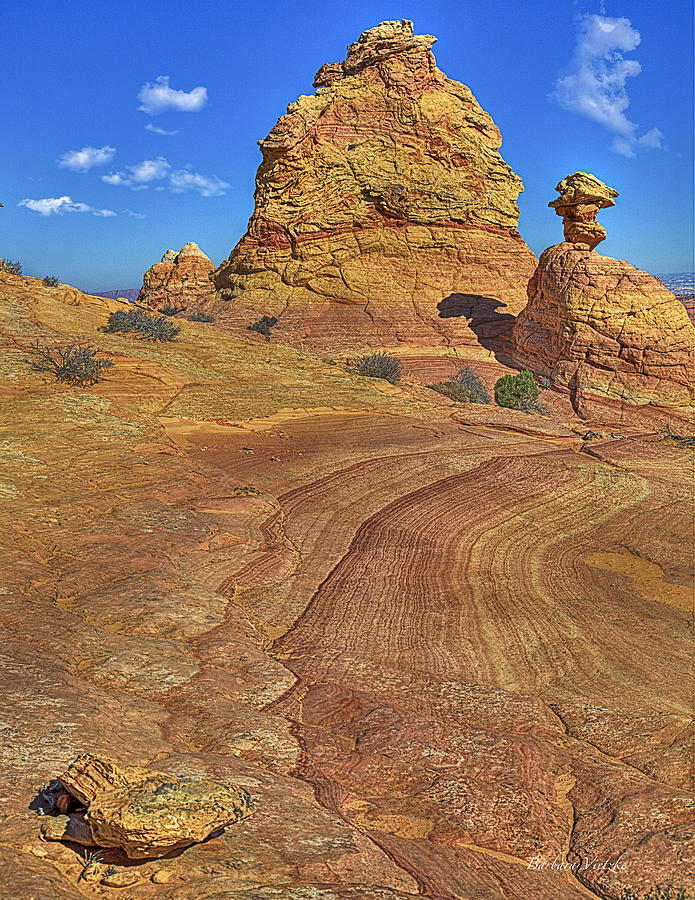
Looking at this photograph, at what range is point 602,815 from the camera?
4.05m

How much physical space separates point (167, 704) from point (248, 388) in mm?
12363

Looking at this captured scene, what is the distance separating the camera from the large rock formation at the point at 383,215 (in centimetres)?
3928

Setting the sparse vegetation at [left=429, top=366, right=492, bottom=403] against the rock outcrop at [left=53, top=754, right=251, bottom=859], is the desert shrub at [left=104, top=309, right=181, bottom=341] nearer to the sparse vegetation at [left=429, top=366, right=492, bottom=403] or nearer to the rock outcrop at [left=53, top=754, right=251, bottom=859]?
the sparse vegetation at [left=429, top=366, right=492, bottom=403]

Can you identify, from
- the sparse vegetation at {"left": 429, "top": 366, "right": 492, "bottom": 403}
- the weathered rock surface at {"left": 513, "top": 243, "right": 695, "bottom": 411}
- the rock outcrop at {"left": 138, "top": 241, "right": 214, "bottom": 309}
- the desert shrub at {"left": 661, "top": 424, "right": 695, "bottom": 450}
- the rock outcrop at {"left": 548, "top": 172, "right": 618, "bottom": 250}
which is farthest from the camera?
the rock outcrop at {"left": 138, "top": 241, "right": 214, "bottom": 309}

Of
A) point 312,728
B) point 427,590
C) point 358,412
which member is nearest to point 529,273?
point 358,412

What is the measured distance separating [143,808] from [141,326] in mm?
18331

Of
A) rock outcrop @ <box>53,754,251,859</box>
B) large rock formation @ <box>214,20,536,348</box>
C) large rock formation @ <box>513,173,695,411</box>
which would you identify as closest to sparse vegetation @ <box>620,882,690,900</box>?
rock outcrop @ <box>53,754,251,859</box>

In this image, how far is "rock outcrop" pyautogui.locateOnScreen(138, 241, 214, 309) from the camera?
48.5 meters

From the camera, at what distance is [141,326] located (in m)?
19.5

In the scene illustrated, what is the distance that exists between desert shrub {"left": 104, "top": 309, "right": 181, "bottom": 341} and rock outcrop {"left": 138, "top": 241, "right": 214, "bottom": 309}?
88.8ft

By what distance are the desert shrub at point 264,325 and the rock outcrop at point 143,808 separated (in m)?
31.8

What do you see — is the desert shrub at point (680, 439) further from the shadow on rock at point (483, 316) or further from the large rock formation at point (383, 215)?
the large rock formation at point (383, 215)

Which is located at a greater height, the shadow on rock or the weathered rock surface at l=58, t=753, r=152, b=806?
the shadow on rock

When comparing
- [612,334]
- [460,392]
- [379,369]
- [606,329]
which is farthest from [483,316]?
[379,369]
